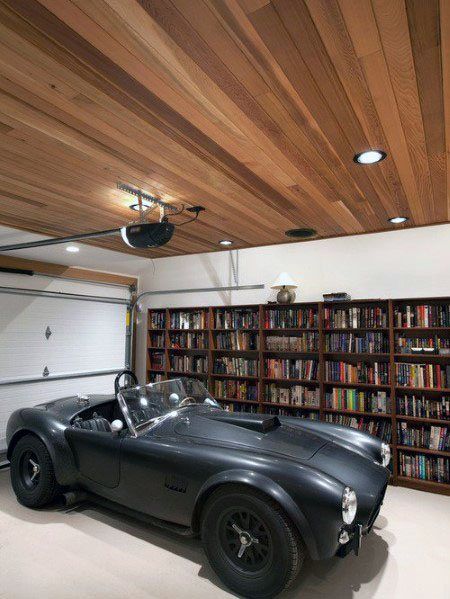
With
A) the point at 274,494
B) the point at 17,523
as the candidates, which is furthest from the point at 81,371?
the point at 274,494

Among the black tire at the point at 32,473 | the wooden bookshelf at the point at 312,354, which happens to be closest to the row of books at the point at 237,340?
the wooden bookshelf at the point at 312,354

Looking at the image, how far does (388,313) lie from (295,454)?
2190mm

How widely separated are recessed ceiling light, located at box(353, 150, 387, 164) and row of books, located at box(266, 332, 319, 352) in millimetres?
2434

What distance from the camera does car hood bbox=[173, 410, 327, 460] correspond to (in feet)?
8.15

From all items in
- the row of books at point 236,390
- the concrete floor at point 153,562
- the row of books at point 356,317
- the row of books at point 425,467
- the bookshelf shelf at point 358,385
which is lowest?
the concrete floor at point 153,562

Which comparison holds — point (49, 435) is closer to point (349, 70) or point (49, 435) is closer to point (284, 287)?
point (284, 287)

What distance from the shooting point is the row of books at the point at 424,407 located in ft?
12.1

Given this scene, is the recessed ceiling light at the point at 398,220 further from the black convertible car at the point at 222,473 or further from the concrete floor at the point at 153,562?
the concrete floor at the point at 153,562

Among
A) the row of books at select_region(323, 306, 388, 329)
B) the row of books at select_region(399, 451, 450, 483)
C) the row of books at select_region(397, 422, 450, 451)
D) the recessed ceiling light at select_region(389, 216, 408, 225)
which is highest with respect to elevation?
the recessed ceiling light at select_region(389, 216, 408, 225)

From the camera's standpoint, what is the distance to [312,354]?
4.55 meters

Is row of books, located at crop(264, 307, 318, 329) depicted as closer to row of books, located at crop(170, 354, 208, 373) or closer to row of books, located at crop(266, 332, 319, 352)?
row of books, located at crop(266, 332, 319, 352)

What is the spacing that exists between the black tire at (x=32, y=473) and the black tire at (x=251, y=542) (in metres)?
1.54

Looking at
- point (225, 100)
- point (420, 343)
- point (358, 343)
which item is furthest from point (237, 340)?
point (225, 100)

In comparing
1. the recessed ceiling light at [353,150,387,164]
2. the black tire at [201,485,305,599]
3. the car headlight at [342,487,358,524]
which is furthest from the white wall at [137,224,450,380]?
the black tire at [201,485,305,599]
